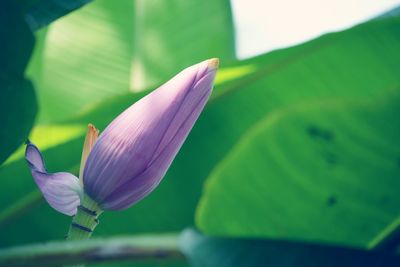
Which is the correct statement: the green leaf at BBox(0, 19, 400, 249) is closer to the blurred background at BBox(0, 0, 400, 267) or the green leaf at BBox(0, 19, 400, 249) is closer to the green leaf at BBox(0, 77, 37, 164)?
the blurred background at BBox(0, 0, 400, 267)

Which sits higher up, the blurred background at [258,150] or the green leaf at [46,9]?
the green leaf at [46,9]

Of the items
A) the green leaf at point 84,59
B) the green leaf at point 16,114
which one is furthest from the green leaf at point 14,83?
the green leaf at point 84,59

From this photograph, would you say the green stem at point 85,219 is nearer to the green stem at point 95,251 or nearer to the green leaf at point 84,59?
the green stem at point 95,251

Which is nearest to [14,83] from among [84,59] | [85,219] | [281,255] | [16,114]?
[16,114]

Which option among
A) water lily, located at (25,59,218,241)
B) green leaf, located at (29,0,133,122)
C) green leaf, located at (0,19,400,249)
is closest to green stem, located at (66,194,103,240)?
water lily, located at (25,59,218,241)

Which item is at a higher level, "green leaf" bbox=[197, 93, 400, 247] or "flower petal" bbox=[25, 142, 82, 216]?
"flower petal" bbox=[25, 142, 82, 216]

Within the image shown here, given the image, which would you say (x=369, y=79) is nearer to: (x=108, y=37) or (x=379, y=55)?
(x=379, y=55)

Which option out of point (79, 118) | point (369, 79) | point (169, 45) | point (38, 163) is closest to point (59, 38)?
point (169, 45)
